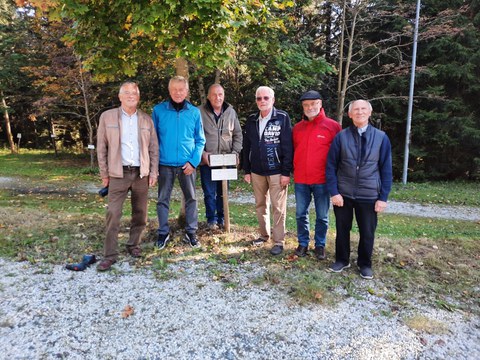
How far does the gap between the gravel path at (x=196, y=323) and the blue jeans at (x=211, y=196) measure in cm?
155

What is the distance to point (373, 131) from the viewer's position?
4.04m

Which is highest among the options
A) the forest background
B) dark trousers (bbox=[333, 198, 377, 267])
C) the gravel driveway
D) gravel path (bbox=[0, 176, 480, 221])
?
the forest background

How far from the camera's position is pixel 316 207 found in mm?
4613

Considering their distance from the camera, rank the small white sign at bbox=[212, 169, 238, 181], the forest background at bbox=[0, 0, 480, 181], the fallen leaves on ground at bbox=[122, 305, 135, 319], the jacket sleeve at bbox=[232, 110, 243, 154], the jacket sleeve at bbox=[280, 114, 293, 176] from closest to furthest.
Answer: the fallen leaves on ground at bbox=[122, 305, 135, 319], the jacket sleeve at bbox=[280, 114, 293, 176], the small white sign at bbox=[212, 169, 238, 181], the jacket sleeve at bbox=[232, 110, 243, 154], the forest background at bbox=[0, 0, 480, 181]

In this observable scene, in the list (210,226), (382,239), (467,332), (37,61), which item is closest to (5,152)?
(37,61)

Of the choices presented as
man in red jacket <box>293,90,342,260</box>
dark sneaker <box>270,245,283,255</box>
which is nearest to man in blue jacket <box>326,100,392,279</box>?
man in red jacket <box>293,90,342,260</box>

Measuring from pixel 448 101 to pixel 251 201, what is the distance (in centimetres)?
1070

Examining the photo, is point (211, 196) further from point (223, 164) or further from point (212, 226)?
point (223, 164)

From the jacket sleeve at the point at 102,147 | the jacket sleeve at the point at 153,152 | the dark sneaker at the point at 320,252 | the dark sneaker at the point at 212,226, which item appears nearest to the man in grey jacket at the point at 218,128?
the dark sneaker at the point at 212,226

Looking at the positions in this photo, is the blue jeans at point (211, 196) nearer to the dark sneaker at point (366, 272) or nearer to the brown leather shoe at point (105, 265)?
the brown leather shoe at point (105, 265)

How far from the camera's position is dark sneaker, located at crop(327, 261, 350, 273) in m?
4.41

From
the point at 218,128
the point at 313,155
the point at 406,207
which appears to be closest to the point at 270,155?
the point at 313,155

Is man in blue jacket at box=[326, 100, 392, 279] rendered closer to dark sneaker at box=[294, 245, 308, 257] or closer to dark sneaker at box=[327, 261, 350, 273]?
dark sneaker at box=[327, 261, 350, 273]

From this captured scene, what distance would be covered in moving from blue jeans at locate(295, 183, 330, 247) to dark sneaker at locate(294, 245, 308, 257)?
0.15 ft
